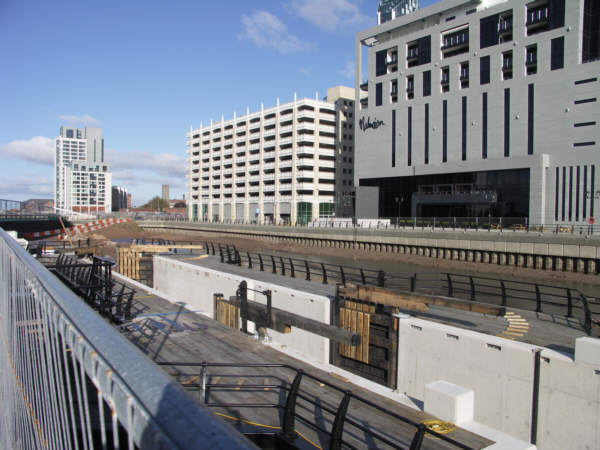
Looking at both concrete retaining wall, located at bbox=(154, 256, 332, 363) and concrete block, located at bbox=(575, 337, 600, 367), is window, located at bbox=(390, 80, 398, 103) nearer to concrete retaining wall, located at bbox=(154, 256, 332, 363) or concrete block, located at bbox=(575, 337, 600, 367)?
concrete retaining wall, located at bbox=(154, 256, 332, 363)

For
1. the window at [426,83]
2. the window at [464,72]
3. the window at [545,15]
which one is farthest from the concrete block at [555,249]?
the window at [426,83]

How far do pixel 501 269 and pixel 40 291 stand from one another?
134ft

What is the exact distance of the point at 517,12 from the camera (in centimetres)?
4981

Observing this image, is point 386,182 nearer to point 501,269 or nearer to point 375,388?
point 501,269

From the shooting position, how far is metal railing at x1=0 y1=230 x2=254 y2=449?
1221 millimetres

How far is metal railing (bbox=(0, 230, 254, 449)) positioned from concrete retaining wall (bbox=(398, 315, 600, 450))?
28.3 feet

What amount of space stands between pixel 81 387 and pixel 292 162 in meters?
85.4

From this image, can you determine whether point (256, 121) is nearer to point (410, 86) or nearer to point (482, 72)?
point (410, 86)

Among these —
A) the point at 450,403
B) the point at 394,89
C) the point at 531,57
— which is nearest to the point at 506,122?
the point at 531,57

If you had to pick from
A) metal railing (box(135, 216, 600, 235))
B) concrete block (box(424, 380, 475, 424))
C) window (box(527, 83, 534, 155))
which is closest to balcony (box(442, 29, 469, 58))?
window (box(527, 83, 534, 155))

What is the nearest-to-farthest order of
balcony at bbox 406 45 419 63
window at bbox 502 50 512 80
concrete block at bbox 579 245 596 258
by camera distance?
concrete block at bbox 579 245 596 258
window at bbox 502 50 512 80
balcony at bbox 406 45 419 63

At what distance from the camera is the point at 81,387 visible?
2.17 m

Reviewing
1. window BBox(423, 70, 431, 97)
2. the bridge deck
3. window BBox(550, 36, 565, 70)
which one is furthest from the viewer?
window BBox(423, 70, 431, 97)

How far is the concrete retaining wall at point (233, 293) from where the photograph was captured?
45.4 ft
